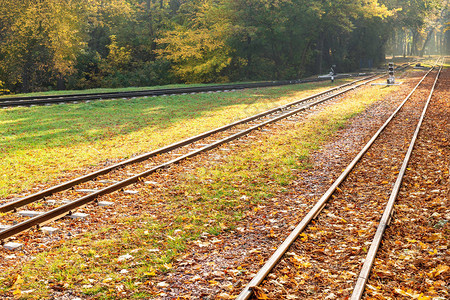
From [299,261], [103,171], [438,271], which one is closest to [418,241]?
[438,271]

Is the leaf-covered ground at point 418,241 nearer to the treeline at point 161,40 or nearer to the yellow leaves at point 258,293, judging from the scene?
the yellow leaves at point 258,293

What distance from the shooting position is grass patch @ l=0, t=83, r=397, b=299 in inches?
211

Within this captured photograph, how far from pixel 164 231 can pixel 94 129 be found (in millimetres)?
10253

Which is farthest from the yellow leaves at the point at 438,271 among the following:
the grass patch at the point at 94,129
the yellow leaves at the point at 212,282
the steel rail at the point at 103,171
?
the grass patch at the point at 94,129

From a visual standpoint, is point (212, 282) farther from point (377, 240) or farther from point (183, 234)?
point (377, 240)

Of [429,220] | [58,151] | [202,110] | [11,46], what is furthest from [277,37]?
[429,220]

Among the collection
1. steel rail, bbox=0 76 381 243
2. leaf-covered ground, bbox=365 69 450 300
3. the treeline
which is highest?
the treeline

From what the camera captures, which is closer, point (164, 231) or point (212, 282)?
point (212, 282)

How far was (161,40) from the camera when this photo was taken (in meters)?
46.1

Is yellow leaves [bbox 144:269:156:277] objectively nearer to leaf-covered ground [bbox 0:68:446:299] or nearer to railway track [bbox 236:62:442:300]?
leaf-covered ground [bbox 0:68:446:299]

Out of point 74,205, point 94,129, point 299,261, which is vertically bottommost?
point 299,261

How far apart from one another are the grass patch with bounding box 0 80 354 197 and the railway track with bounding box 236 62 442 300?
18.8 feet

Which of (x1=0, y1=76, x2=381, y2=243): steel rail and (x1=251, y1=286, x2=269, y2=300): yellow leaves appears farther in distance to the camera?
(x1=0, y1=76, x2=381, y2=243): steel rail

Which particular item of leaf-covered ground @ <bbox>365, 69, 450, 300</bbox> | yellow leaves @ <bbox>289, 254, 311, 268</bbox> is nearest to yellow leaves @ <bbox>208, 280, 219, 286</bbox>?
yellow leaves @ <bbox>289, 254, 311, 268</bbox>
